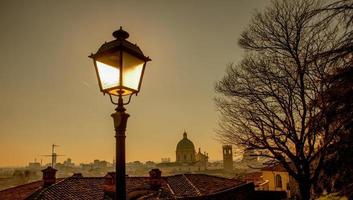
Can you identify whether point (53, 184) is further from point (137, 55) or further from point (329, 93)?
point (137, 55)

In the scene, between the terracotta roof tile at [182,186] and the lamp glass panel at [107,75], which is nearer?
the lamp glass panel at [107,75]

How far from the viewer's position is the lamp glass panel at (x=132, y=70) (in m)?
3.10

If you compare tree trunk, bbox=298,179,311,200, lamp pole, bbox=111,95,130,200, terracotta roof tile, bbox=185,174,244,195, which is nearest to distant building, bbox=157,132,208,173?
terracotta roof tile, bbox=185,174,244,195

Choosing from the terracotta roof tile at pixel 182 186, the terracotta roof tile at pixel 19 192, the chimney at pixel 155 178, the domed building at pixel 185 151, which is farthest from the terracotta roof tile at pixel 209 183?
the domed building at pixel 185 151

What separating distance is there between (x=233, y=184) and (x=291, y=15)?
20677 mm

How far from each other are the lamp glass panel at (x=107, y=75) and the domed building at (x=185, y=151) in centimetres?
10136

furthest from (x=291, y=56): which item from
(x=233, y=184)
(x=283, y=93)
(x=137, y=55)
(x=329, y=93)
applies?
(x=233, y=184)

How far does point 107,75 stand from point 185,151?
103354 millimetres

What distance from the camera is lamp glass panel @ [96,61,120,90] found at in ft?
10.1

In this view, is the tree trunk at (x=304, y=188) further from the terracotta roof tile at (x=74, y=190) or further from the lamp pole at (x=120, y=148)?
the terracotta roof tile at (x=74, y=190)

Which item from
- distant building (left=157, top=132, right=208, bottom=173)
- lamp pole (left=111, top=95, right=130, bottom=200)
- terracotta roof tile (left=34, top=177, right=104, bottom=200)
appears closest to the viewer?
lamp pole (left=111, top=95, right=130, bottom=200)

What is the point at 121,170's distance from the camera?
3033mm

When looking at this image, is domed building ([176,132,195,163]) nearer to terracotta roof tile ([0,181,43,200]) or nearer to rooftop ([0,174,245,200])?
rooftop ([0,174,245,200])

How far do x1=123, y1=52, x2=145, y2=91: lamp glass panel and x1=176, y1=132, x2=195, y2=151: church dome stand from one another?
101288 mm
